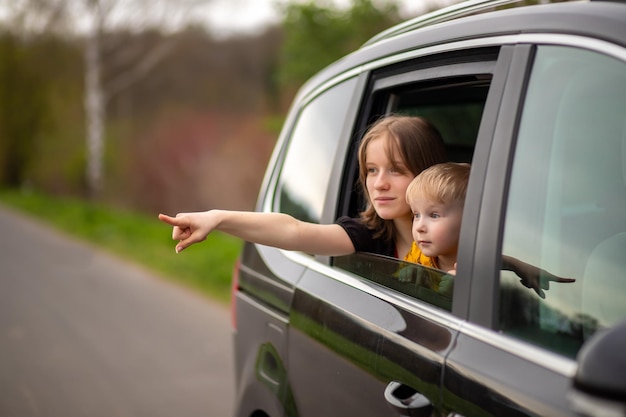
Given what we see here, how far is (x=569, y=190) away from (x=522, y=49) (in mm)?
325

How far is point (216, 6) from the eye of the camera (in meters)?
20.0

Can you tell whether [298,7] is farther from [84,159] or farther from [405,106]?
[84,159]

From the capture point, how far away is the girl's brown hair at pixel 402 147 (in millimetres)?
2422

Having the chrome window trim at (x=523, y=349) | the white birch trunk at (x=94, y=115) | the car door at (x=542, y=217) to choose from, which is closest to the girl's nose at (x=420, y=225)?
the car door at (x=542, y=217)

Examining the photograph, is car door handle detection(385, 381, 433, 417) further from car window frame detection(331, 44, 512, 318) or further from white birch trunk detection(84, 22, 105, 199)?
white birch trunk detection(84, 22, 105, 199)

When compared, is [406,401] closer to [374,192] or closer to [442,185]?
[442,185]

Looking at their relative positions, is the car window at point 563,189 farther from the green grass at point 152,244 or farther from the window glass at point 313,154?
the green grass at point 152,244

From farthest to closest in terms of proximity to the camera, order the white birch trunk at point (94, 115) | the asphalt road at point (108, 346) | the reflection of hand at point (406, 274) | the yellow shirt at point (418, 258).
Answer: the white birch trunk at point (94, 115)
the asphalt road at point (108, 346)
the yellow shirt at point (418, 258)
the reflection of hand at point (406, 274)

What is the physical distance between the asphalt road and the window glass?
7.88 ft

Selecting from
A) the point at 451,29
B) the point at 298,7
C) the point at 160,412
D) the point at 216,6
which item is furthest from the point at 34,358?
the point at 216,6

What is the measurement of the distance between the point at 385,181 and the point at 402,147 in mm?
114

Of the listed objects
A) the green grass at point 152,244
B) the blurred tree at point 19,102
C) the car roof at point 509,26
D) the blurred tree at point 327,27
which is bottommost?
the green grass at point 152,244

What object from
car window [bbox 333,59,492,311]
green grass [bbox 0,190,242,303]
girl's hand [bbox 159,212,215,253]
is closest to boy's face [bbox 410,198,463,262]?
car window [bbox 333,59,492,311]

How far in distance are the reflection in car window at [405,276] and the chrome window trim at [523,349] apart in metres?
0.13
